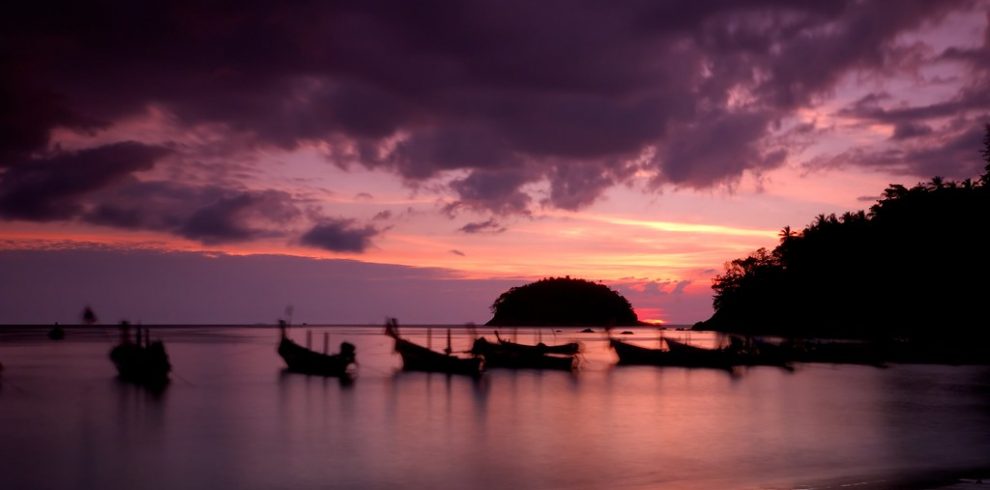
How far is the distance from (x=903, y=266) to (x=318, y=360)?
48362mm

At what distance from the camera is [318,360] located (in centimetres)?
5300

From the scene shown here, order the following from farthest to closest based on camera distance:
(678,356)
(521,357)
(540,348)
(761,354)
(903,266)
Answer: (903,266), (761,354), (678,356), (540,348), (521,357)

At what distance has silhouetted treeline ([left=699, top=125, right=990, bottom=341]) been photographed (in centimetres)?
6631

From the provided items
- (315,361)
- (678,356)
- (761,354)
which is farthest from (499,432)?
(761,354)

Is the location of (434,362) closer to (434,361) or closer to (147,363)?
(434,361)

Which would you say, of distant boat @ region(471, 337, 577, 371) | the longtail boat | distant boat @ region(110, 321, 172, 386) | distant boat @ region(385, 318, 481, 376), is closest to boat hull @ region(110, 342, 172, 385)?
distant boat @ region(110, 321, 172, 386)

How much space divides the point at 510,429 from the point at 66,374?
134 feet

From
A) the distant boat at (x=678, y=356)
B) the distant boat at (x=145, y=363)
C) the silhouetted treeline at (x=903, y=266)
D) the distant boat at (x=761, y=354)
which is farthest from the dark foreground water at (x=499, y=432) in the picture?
the silhouetted treeline at (x=903, y=266)

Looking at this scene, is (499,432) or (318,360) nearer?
(499,432)

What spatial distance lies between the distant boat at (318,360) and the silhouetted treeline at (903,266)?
152ft

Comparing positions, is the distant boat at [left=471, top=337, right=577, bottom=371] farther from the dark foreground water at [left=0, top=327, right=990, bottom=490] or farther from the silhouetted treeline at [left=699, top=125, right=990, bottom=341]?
the silhouetted treeline at [left=699, top=125, right=990, bottom=341]

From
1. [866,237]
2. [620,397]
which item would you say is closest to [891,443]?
[620,397]

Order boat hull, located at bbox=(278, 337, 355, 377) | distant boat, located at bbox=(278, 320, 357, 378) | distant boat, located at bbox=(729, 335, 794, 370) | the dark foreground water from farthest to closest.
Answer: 1. distant boat, located at bbox=(729, 335, 794, 370)
2. boat hull, located at bbox=(278, 337, 355, 377)
3. distant boat, located at bbox=(278, 320, 357, 378)
4. the dark foreground water

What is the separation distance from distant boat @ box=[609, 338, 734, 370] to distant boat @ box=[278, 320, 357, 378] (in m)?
22.2
